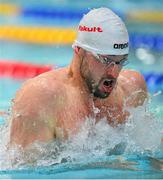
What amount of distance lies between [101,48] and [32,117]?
0.49 meters

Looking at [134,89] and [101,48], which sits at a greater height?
[101,48]

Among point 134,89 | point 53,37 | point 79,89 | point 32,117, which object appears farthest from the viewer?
point 53,37

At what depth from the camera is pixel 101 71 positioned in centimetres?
305

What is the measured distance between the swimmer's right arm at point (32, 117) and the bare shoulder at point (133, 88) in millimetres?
558

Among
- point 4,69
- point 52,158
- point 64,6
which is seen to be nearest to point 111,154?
point 52,158

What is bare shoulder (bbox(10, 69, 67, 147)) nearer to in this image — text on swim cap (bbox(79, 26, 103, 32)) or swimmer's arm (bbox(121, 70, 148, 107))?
text on swim cap (bbox(79, 26, 103, 32))

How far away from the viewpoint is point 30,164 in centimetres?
293

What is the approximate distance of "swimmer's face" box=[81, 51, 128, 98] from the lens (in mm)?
3018

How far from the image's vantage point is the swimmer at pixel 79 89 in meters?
2.88

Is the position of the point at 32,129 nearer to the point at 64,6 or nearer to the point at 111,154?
the point at 111,154

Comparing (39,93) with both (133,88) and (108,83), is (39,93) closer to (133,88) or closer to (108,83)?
(108,83)

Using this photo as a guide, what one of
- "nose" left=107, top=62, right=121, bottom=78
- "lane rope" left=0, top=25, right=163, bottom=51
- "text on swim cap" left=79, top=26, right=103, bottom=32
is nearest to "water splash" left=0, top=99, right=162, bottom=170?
"nose" left=107, top=62, right=121, bottom=78

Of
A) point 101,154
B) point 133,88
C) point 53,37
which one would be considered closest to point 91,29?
point 133,88

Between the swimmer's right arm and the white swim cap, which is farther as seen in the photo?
the white swim cap
